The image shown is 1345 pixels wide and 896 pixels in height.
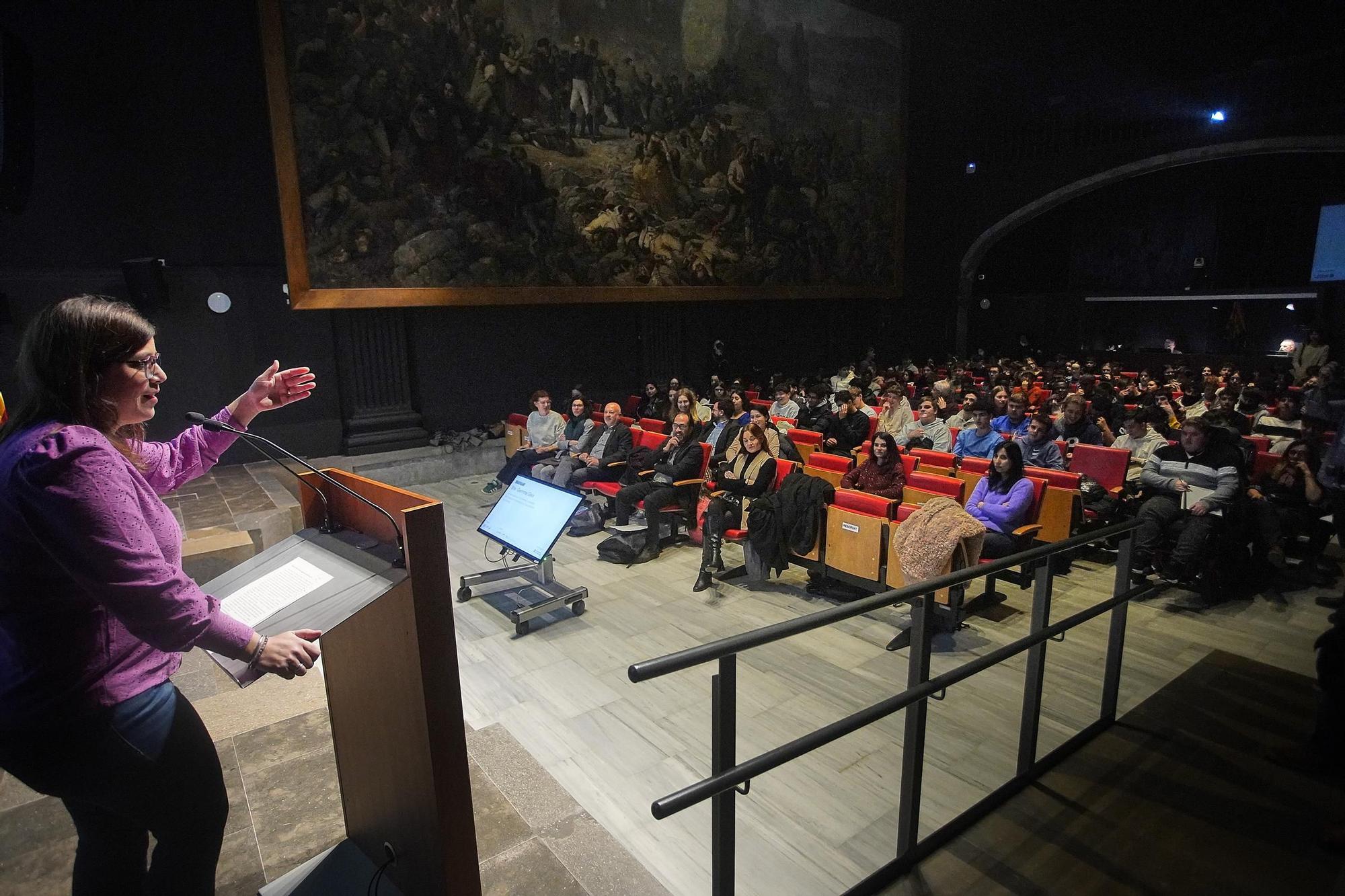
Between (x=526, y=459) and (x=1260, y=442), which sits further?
(x=526, y=459)

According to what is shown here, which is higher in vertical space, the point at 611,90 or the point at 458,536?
the point at 611,90

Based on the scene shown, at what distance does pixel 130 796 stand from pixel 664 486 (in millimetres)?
5420

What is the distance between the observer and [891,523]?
5.00 m

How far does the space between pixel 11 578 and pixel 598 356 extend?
1142 centimetres

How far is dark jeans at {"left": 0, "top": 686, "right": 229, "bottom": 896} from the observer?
4.48ft

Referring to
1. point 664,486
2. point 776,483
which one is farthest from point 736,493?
point 664,486

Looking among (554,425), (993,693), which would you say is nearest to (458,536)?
(554,425)

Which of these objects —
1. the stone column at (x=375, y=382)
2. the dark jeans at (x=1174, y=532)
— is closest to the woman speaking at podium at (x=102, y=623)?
the dark jeans at (x=1174, y=532)

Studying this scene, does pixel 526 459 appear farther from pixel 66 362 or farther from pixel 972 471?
pixel 66 362

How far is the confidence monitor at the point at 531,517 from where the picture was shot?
4.75 meters

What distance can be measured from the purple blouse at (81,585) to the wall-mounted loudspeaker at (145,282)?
7.95 m

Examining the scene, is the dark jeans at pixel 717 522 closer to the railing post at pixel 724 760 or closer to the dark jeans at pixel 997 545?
the dark jeans at pixel 997 545

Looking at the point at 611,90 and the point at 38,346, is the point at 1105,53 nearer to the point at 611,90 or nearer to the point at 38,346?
the point at 611,90

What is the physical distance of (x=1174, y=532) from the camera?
5.39 metres
